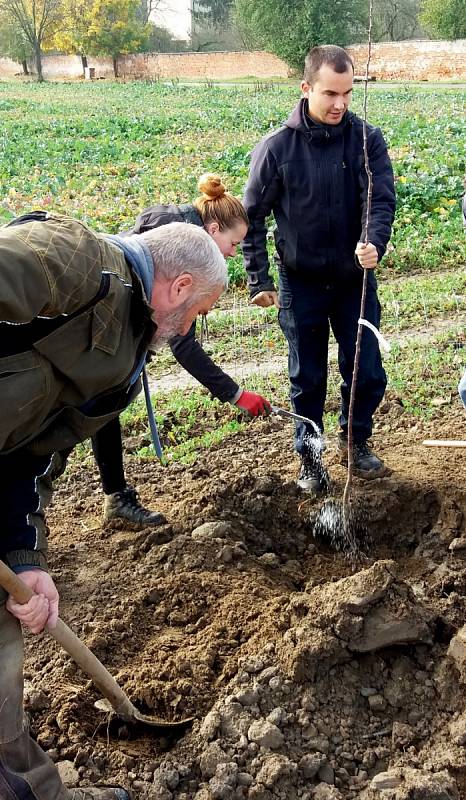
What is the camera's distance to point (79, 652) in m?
2.35

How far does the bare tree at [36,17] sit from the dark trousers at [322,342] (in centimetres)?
5127

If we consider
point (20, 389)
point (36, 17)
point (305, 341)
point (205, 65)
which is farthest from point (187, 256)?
point (36, 17)

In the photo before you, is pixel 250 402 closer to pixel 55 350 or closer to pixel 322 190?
pixel 322 190

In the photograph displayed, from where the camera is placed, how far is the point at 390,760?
2504mm

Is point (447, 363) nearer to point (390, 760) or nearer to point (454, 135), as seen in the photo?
point (390, 760)

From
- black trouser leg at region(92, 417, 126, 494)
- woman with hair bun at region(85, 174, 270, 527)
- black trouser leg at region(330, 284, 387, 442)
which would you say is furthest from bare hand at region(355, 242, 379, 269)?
black trouser leg at region(92, 417, 126, 494)

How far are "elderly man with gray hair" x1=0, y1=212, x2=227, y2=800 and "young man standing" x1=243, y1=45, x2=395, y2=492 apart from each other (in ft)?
5.29

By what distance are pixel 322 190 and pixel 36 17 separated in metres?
54.2

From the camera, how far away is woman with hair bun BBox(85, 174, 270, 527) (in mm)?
3609

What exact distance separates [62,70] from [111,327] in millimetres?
59200

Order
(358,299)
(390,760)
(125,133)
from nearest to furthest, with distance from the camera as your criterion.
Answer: (390,760), (358,299), (125,133)

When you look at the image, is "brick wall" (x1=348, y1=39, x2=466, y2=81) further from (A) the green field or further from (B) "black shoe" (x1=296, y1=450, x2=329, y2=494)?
(B) "black shoe" (x1=296, y1=450, x2=329, y2=494)

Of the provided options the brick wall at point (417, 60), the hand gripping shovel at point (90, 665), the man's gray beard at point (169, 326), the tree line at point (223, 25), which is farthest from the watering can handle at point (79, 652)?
the tree line at point (223, 25)

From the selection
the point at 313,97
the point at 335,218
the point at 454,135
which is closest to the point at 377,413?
the point at 335,218
